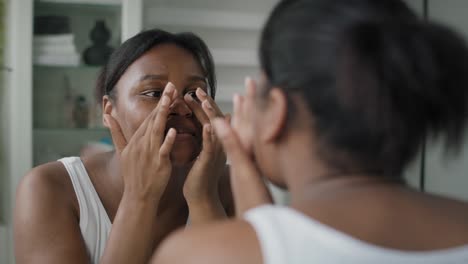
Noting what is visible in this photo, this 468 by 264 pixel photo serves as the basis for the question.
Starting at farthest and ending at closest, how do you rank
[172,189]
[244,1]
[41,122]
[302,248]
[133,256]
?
1. [244,1]
2. [41,122]
3. [172,189]
4. [133,256]
5. [302,248]

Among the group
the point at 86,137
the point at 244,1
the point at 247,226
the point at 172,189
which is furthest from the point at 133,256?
the point at 244,1

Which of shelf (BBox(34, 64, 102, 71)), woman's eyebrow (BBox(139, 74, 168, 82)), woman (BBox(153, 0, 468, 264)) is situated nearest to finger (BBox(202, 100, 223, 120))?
woman's eyebrow (BBox(139, 74, 168, 82))

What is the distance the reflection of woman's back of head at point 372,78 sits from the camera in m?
0.49

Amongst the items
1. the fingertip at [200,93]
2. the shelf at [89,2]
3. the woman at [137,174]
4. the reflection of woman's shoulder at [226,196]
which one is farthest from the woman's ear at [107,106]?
the shelf at [89,2]

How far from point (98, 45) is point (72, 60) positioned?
5.1 inches

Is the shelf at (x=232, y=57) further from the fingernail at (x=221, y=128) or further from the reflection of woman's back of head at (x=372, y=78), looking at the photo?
the reflection of woman's back of head at (x=372, y=78)

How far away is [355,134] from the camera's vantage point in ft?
1.68

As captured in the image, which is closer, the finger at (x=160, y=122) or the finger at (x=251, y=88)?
the finger at (x=251, y=88)

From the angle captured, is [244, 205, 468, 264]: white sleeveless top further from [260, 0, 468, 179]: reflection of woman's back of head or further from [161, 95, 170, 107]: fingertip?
[161, 95, 170, 107]: fingertip

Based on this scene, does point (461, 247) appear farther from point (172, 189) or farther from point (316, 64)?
point (172, 189)

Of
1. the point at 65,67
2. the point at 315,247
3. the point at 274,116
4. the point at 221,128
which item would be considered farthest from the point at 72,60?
the point at 315,247

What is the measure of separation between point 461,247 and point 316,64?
23cm

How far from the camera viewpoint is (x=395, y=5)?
0.55 m

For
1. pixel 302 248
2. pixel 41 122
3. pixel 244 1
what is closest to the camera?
pixel 302 248
